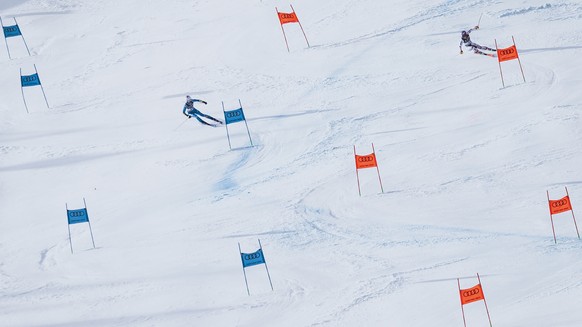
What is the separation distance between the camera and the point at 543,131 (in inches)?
867

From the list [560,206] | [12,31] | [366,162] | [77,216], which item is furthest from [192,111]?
[560,206]

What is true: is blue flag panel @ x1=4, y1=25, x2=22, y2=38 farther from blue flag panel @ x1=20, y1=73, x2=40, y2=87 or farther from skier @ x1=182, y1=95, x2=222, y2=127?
skier @ x1=182, y1=95, x2=222, y2=127

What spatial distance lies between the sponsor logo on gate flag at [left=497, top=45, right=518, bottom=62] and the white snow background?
78cm

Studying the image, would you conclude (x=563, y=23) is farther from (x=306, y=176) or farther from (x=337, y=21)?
(x=306, y=176)

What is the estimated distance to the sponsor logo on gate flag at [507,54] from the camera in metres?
23.7

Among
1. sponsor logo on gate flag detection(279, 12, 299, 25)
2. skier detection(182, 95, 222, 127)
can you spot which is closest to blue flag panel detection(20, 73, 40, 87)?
skier detection(182, 95, 222, 127)

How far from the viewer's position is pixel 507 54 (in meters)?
23.8

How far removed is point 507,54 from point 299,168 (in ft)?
16.8

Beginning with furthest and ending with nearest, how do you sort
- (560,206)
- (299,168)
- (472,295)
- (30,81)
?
(30,81), (299,168), (560,206), (472,295)

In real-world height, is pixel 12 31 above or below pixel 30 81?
above

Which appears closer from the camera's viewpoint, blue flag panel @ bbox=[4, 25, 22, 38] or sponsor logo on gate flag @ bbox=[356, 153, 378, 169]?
sponsor logo on gate flag @ bbox=[356, 153, 378, 169]

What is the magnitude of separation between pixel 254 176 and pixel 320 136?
76.4 inches

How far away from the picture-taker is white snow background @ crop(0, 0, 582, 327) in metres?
17.9

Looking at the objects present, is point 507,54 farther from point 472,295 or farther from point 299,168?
point 472,295
